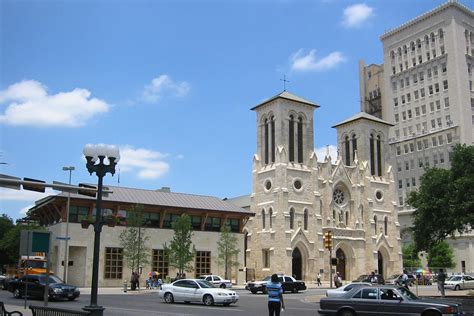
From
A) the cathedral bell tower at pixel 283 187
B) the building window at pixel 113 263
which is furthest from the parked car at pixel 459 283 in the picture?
the building window at pixel 113 263

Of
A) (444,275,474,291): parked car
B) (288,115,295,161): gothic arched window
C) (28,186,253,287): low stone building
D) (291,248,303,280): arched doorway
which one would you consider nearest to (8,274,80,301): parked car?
(28,186,253,287): low stone building

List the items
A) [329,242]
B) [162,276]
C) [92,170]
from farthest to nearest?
[162,276], [329,242], [92,170]

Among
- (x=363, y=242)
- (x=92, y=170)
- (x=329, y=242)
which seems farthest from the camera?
(x=363, y=242)

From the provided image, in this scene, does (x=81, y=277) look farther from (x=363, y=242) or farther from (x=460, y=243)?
(x=460, y=243)

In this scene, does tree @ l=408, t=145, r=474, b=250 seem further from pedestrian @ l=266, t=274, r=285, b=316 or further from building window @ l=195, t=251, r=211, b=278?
building window @ l=195, t=251, r=211, b=278

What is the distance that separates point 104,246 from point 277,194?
23062 mm

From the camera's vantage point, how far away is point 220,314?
22.5m

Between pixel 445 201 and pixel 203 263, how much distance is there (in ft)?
101

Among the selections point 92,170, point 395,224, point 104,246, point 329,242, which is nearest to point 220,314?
point 92,170

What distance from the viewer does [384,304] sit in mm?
18172

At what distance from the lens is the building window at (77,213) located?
51.3 meters

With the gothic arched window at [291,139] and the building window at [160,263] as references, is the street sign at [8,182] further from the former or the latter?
the gothic arched window at [291,139]

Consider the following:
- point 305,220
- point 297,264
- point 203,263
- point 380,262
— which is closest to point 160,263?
point 203,263

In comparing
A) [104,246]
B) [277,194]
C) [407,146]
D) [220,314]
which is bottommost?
[220,314]
